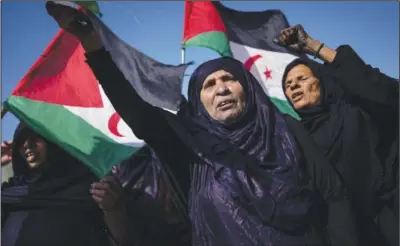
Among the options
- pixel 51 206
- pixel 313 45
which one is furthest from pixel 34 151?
pixel 313 45

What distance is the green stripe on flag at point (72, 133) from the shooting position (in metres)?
3.25

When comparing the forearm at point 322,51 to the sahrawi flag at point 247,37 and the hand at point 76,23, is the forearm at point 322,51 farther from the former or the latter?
the sahrawi flag at point 247,37

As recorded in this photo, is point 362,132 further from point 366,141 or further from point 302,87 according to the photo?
point 302,87

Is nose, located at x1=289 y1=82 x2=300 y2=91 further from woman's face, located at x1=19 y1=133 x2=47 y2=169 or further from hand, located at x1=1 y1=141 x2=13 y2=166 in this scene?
hand, located at x1=1 y1=141 x2=13 y2=166

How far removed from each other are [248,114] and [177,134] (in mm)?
348

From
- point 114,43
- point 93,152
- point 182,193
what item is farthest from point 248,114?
point 114,43

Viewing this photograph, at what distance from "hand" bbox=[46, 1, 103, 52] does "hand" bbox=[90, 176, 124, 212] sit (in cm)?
63

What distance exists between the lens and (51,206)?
8.91ft

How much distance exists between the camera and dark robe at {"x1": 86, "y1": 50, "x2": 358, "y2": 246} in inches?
69.1

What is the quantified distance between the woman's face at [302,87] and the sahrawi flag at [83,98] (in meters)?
1.56

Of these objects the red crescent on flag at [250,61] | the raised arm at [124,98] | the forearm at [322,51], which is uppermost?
the forearm at [322,51]

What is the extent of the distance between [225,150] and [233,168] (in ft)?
0.31

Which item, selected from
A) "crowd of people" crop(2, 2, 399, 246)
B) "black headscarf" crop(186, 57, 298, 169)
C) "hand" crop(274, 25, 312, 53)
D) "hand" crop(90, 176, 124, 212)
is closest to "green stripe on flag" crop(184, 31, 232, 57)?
"crowd of people" crop(2, 2, 399, 246)

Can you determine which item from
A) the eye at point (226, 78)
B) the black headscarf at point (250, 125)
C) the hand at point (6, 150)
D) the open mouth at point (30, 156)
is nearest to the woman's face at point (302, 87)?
the black headscarf at point (250, 125)
